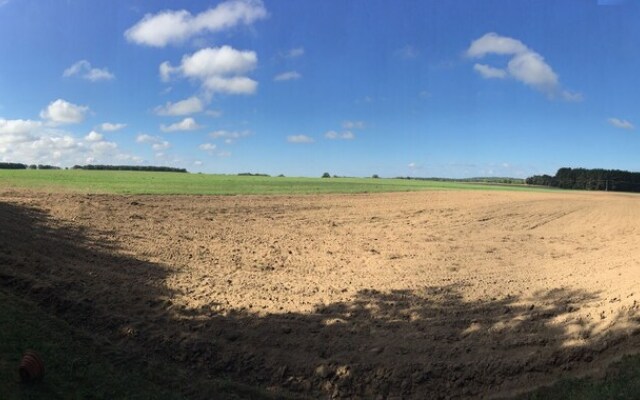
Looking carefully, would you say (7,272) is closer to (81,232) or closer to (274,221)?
(81,232)

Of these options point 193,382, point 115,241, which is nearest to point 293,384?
point 193,382

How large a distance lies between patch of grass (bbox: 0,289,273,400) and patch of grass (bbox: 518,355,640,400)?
12.9 ft

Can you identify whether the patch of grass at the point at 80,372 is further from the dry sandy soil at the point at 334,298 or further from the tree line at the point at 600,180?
the tree line at the point at 600,180

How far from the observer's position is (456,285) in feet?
A: 39.4

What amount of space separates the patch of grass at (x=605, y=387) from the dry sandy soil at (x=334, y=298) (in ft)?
0.97

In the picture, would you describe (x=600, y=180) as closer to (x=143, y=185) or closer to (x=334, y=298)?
(x=143, y=185)

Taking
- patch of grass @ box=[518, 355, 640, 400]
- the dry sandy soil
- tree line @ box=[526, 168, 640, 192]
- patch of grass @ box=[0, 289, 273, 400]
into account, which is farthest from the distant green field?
tree line @ box=[526, 168, 640, 192]

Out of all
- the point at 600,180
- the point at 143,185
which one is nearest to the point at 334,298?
the point at 143,185

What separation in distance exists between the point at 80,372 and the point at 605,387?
710 centimetres

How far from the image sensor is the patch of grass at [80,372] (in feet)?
19.9

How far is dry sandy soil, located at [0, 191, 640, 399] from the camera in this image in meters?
7.53

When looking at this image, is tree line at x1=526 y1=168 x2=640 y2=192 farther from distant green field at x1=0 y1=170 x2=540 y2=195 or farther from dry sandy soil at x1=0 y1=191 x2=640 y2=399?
dry sandy soil at x1=0 y1=191 x2=640 y2=399

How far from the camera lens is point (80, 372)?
6.66 meters

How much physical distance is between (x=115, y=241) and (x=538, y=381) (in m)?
12.2
